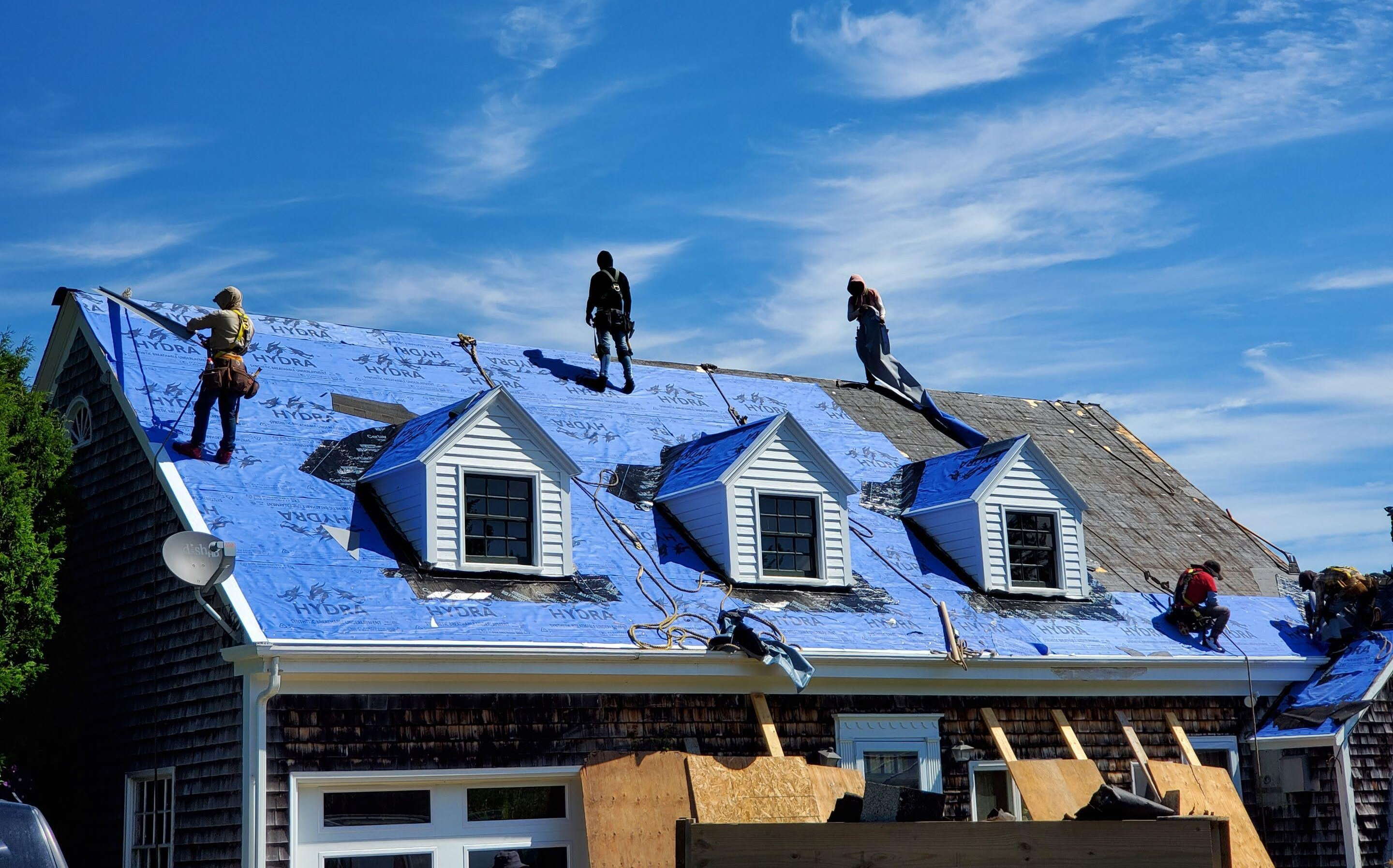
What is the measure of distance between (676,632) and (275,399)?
5.40m

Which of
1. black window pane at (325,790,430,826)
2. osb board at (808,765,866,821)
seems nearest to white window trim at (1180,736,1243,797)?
osb board at (808,765,866,821)

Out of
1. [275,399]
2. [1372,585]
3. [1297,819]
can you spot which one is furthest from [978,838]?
[1372,585]

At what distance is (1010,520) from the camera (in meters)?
19.3

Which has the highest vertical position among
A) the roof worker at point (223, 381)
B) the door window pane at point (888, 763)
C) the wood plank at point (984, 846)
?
the roof worker at point (223, 381)

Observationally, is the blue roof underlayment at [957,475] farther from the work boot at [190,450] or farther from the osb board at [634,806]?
the work boot at [190,450]

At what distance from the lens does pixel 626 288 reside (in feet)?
68.6

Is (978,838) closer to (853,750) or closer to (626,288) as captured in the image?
(853,750)

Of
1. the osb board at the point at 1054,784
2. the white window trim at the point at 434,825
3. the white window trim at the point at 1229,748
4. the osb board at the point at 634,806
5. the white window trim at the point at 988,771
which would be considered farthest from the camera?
the white window trim at the point at 1229,748

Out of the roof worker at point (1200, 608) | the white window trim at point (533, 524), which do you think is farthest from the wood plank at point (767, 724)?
the roof worker at point (1200, 608)

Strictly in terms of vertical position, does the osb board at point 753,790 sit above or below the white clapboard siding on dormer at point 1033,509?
below

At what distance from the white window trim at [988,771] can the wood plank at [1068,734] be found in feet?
2.55

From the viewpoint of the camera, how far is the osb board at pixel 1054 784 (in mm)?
15977

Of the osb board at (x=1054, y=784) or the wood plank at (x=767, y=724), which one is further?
the osb board at (x=1054, y=784)

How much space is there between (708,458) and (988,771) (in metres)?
4.88
